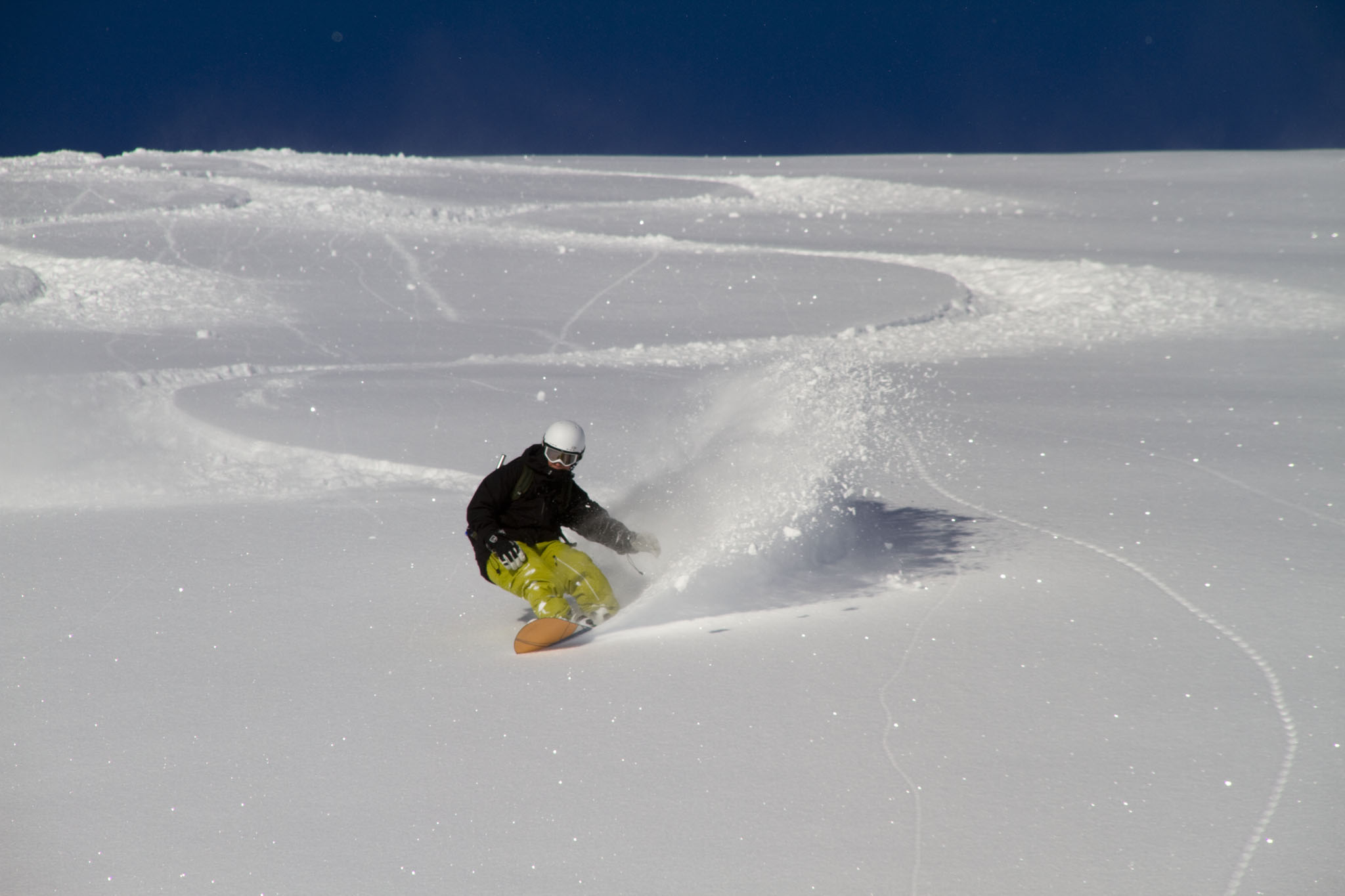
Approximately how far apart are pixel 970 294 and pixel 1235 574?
955 centimetres

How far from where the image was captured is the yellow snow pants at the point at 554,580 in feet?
Answer: 17.1

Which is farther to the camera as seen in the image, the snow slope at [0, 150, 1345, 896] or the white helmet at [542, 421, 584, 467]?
the white helmet at [542, 421, 584, 467]

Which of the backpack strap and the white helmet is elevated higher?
the white helmet

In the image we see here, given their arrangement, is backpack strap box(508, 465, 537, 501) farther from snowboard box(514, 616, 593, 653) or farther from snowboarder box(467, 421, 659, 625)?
snowboard box(514, 616, 593, 653)

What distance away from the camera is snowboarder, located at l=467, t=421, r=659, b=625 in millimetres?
5250

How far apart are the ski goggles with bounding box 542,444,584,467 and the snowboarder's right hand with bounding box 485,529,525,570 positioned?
0.44 metres

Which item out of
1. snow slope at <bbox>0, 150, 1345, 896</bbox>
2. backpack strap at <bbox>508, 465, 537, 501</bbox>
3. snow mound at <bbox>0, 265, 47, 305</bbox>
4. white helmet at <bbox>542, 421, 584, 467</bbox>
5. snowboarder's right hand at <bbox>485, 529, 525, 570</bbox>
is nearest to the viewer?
snow slope at <bbox>0, 150, 1345, 896</bbox>

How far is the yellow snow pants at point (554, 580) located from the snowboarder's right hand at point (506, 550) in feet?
0.15

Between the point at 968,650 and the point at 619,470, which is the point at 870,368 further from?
the point at 968,650

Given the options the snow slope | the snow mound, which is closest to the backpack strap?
the snow slope

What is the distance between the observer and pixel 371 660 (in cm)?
487

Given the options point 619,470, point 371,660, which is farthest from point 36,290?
point 371,660

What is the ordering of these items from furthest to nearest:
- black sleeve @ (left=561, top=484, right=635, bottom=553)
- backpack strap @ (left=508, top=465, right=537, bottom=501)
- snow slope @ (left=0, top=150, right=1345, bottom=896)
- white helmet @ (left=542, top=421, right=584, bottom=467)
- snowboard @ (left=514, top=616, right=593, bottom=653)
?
1. black sleeve @ (left=561, top=484, right=635, bottom=553)
2. backpack strap @ (left=508, top=465, right=537, bottom=501)
3. white helmet @ (left=542, top=421, right=584, bottom=467)
4. snowboard @ (left=514, top=616, right=593, bottom=653)
5. snow slope @ (left=0, top=150, right=1345, bottom=896)

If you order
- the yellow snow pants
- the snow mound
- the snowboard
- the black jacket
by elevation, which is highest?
the snow mound
